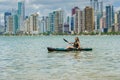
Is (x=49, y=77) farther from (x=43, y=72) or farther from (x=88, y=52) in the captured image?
(x=88, y=52)

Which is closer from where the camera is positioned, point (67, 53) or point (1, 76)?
point (1, 76)

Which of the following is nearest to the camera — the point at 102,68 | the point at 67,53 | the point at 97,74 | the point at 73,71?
the point at 97,74

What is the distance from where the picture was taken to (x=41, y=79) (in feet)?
82.6

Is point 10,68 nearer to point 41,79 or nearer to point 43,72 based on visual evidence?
point 43,72

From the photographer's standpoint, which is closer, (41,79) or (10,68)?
(41,79)

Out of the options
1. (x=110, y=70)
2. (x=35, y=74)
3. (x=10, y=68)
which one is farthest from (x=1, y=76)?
(x=110, y=70)

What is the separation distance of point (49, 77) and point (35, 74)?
1.81 meters

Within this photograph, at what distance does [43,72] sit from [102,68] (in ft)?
16.0

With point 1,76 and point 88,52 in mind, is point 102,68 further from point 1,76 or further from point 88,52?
point 88,52

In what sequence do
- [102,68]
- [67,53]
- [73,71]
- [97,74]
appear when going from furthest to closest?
1. [67,53]
2. [102,68]
3. [73,71]
4. [97,74]

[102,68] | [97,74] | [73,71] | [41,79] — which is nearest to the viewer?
[41,79]

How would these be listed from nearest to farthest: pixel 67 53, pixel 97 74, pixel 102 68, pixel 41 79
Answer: pixel 41 79 → pixel 97 74 → pixel 102 68 → pixel 67 53

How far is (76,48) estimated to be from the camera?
4969cm

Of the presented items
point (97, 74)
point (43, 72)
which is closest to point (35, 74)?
point (43, 72)
